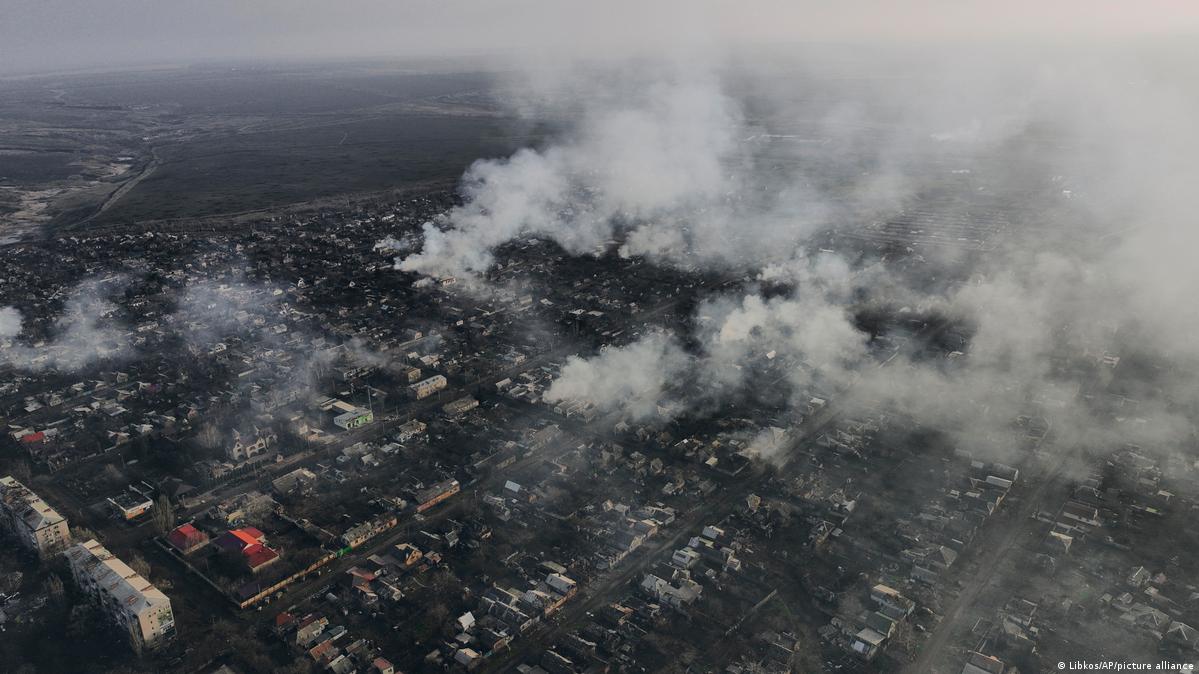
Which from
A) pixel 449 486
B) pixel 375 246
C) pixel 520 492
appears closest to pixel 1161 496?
pixel 520 492

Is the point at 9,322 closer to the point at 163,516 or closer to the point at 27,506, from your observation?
the point at 27,506

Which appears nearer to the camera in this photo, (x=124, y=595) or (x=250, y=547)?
(x=124, y=595)

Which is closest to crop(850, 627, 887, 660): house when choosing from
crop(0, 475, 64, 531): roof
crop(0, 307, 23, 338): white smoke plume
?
crop(0, 475, 64, 531): roof

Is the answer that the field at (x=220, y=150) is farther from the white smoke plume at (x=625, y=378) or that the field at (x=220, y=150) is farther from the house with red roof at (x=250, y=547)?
the house with red roof at (x=250, y=547)

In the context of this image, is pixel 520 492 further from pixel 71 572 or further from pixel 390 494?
pixel 71 572

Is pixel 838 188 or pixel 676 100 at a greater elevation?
pixel 676 100

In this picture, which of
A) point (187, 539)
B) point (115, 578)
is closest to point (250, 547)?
point (187, 539)

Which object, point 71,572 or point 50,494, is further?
point 50,494
